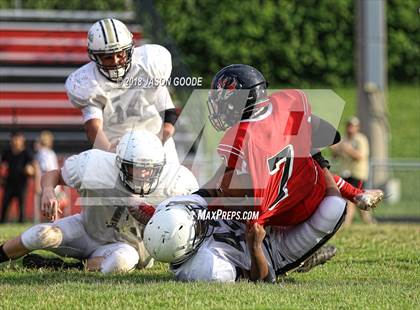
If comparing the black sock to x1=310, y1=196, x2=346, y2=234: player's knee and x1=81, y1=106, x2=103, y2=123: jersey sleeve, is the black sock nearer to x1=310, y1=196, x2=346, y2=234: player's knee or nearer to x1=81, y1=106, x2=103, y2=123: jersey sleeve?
x1=81, y1=106, x2=103, y2=123: jersey sleeve

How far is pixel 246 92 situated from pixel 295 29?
60.4 ft

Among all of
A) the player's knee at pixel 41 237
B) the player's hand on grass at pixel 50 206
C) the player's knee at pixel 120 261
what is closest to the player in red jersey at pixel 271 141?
the player's knee at pixel 120 261

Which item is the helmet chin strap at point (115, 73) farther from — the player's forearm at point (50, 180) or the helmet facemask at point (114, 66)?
the player's forearm at point (50, 180)

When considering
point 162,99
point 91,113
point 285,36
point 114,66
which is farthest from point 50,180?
point 285,36

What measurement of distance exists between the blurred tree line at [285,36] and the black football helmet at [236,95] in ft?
53.9

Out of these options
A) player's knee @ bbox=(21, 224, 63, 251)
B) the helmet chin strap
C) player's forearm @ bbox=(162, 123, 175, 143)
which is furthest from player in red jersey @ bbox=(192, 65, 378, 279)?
the helmet chin strap

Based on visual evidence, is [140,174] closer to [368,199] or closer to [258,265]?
[258,265]

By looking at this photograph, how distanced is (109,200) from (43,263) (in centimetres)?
81

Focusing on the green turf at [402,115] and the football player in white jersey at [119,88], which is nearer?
the football player in white jersey at [119,88]

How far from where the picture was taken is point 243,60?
78.2ft

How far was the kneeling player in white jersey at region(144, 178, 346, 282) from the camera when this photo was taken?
6.36 m

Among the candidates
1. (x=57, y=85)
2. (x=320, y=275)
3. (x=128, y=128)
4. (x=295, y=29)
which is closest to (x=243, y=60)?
(x=295, y=29)

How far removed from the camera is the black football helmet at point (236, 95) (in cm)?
646

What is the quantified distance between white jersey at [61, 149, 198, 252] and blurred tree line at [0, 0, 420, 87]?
15.7m
